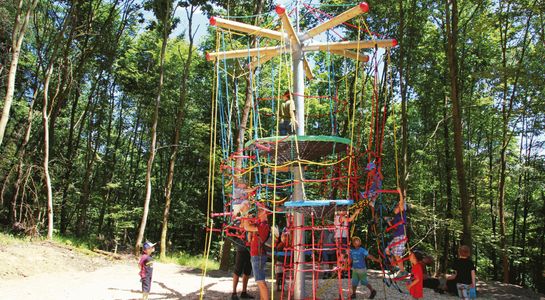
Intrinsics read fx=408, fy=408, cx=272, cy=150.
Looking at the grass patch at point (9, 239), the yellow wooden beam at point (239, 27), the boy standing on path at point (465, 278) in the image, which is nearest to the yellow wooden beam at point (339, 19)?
the yellow wooden beam at point (239, 27)

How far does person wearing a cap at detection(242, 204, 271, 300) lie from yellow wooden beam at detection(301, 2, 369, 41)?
9.64 ft

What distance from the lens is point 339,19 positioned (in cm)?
618

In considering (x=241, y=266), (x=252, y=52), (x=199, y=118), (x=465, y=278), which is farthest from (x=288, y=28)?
(x=199, y=118)

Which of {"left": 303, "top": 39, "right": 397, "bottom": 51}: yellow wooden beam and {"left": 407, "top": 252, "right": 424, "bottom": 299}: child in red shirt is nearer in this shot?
{"left": 407, "top": 252, "right": 424, "bottom": 299}: child in red shirt

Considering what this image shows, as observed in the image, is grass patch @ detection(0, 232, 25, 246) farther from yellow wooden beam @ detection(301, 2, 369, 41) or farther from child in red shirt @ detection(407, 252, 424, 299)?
child in red shirt @ detection(407, 252, 424, 299)

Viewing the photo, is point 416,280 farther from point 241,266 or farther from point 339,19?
point 339,19

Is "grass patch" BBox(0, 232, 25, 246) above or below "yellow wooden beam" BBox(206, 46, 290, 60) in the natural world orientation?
below

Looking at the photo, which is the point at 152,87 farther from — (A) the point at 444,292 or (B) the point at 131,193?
(A) the point at 444,292

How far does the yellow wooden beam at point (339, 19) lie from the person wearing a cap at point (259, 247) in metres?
2.94

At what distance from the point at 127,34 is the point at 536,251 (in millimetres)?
29930

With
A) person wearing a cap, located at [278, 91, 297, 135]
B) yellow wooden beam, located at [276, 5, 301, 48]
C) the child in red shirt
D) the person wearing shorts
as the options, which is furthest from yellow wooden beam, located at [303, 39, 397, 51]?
the person wearing shorts

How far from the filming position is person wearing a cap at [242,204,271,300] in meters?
6.45

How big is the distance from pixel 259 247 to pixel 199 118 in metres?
21.2

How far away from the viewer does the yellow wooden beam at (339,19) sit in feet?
18.7
